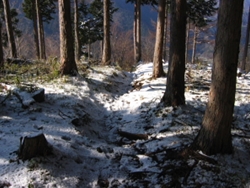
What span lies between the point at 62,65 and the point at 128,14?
9803 centimetres

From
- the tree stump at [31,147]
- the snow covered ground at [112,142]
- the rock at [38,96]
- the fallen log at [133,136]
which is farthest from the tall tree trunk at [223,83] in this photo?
the rock at [38,96]

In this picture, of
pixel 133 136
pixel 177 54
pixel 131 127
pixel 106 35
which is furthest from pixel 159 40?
pixel 133 136

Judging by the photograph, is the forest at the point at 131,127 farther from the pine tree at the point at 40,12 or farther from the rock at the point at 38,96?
the pine tree at the point at 40,12

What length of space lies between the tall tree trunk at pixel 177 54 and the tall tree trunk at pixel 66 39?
3511mm

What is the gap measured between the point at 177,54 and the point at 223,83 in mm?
2419

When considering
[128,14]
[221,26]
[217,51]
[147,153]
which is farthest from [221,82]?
[128,14]

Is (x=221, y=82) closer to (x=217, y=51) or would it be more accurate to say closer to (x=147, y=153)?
(x=217, y=51)

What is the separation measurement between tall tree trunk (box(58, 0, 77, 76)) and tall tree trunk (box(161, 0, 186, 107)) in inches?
138

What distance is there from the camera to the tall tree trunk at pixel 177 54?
5375mm

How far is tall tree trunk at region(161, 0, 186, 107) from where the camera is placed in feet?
17.6

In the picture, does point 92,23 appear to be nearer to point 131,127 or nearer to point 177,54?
point 177,54

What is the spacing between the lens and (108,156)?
3.84m

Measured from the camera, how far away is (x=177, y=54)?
5496 millimetres

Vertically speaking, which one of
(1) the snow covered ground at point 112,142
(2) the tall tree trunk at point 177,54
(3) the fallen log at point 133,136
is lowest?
(3) the fallen log at point 133,136
